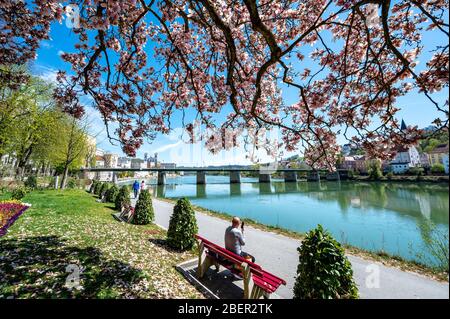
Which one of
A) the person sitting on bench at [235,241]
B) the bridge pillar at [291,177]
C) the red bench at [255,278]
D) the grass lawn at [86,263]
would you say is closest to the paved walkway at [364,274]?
the red bench at [255,278]

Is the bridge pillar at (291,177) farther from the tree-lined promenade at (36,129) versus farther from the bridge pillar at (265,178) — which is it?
the tree-lined promenade at (36,129)

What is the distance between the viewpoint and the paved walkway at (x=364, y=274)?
477 cm

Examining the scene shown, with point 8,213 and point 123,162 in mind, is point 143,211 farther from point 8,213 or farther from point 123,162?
point 123,162

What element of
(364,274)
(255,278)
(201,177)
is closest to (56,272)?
(255,278)

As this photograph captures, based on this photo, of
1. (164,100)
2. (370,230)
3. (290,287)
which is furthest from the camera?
(370,230)

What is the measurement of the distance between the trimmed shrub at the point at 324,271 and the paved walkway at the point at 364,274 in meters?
1.49

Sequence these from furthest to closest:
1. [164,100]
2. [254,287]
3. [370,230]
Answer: [370,230], [164,100], [254,287]

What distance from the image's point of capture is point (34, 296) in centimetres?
349

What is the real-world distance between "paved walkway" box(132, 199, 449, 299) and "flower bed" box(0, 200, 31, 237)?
6527 millimetres

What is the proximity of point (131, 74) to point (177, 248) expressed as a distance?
18.0 ft

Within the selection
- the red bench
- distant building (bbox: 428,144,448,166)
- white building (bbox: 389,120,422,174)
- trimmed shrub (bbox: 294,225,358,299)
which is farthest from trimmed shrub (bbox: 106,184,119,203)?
distant building (bbox: 428,144,448,166)

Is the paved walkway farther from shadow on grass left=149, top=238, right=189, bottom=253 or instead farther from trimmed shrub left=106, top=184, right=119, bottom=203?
trimmed shrub left=106, top=184, right=119, bottom=203
